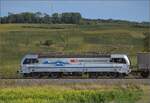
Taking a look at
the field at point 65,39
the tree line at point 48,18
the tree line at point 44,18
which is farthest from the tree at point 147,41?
the tree line at point 44,18

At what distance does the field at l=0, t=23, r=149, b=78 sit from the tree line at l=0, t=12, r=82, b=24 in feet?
24.2

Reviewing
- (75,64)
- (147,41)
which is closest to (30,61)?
(75,64)

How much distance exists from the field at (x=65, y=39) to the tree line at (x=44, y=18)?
24.2 ft

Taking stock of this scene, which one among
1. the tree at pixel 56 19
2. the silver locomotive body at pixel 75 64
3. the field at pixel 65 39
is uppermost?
the tree at pixel 56 19

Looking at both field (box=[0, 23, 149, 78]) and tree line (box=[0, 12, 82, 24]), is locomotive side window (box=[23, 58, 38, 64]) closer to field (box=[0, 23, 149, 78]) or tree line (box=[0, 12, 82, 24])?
field (box=[0, 23, 149, 78])

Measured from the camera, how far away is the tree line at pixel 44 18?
12119cm

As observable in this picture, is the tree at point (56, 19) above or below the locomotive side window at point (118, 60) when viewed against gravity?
above

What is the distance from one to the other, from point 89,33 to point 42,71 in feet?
160

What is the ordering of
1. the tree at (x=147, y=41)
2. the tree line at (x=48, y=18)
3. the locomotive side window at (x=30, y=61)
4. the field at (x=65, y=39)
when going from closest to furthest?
the locomotive side window at (x=30, y=61)
the tree at (x=147, y=41)
the field at (x=65, y=39)
the tree line at (x=48, y=18)

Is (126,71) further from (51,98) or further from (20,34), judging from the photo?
(20,34)

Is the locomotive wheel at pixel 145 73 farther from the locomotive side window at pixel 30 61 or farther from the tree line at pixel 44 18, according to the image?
the tree line at pixel 44 18

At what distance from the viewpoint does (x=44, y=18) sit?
12800 centimetres

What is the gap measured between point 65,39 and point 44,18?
28.8 m

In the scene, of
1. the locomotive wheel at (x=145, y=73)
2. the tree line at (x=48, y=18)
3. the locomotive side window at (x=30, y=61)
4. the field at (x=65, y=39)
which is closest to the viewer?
the locomotive wheel at (x=145, y=73)
